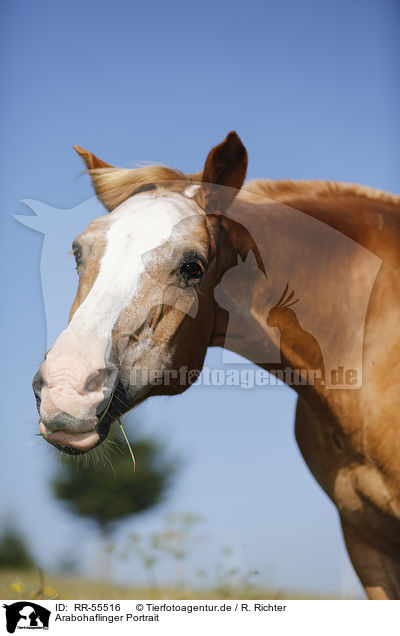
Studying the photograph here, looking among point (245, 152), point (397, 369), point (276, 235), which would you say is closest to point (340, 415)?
point (397, 369)

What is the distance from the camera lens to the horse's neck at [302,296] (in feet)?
10.7

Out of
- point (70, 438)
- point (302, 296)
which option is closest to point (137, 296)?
point (70, 438)

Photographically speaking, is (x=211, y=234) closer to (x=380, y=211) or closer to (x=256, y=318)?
(x=256, y=318)

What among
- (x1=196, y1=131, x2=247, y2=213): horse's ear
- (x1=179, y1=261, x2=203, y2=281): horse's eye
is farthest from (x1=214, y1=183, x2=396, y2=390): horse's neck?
(x1=179, y1=261, x2=203, y2=281): horse's eye

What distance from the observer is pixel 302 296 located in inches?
129

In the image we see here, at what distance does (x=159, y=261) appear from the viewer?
2857 mm

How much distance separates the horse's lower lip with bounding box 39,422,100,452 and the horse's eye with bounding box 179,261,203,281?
104 cm

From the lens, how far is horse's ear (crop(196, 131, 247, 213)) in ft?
10.7

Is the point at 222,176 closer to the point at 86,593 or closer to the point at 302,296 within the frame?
the point at 302,296

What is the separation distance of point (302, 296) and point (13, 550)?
11785mm

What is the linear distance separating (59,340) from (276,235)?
1595 mm
